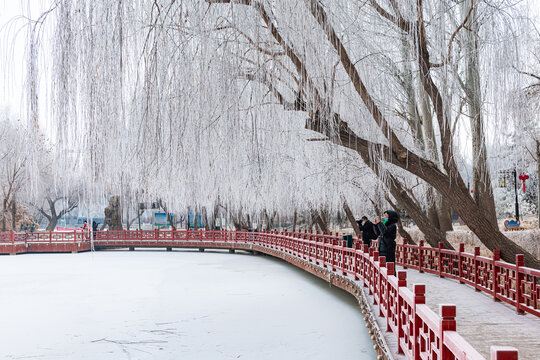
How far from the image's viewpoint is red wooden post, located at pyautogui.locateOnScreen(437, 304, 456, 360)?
2.70 m

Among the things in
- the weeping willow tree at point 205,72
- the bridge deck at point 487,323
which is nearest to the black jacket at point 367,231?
the bridge deck at point 487,323

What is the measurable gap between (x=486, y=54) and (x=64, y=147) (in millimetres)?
3800

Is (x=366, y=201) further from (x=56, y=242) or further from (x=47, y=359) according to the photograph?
(x=56, y=242)

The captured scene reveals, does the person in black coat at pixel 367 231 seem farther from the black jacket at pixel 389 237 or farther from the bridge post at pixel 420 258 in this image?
the black jacket at pixel 389 237

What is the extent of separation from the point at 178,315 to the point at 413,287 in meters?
8.71

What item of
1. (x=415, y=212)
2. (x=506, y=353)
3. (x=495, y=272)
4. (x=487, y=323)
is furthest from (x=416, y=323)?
(x=415, y=212)

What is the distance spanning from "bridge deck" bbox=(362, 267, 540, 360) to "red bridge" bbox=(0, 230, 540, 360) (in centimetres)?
4

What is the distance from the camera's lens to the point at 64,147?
3555mm

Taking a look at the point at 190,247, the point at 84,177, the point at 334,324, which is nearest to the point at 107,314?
the point at 334,324

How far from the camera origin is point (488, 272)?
7.40 meters

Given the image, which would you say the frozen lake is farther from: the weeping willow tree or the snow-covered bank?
the weeping willow tree

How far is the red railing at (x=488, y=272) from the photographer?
5840 millimetres

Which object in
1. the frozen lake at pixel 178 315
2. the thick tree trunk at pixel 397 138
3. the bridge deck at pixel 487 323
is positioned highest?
the thick tree trunk at pixel 397 138

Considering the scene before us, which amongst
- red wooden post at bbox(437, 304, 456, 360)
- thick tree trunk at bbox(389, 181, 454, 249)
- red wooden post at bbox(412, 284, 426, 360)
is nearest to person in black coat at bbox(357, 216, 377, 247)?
thick tree trunk at bbox(389, 181, 454, 249)
